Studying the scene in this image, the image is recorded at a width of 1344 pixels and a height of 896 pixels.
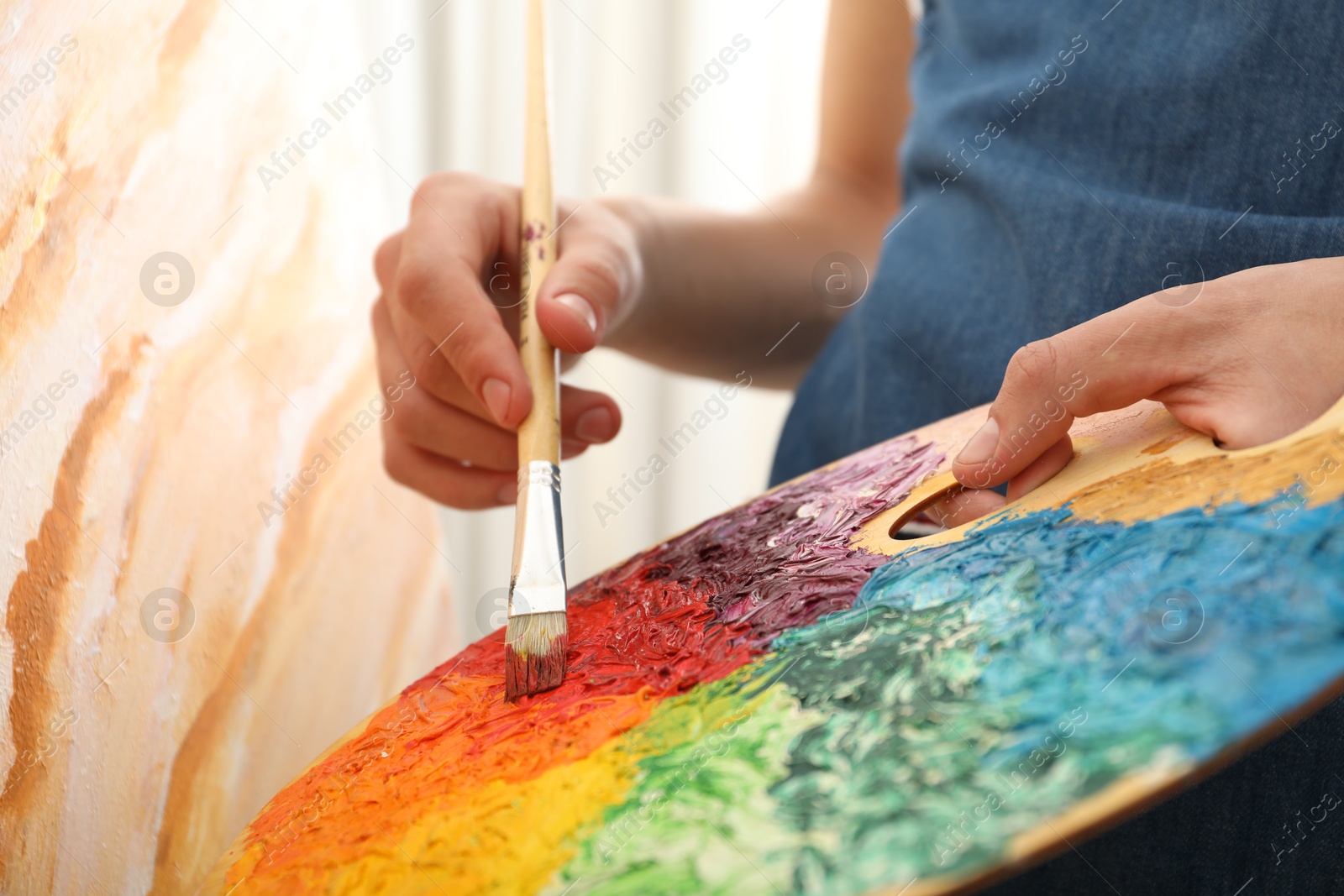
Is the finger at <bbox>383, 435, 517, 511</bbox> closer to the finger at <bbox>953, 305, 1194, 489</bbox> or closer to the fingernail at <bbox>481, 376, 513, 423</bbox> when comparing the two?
the fingernail at <bbox>481, 376, 513, 423</bbox>

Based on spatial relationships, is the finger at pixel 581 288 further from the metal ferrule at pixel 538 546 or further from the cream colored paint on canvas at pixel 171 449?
the cream colored paint on canvas at pixel 171 449

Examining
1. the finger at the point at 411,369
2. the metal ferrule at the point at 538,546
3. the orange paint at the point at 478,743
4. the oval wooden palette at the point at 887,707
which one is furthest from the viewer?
the finger at the point at 411,369

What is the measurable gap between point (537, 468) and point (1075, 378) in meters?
0.31

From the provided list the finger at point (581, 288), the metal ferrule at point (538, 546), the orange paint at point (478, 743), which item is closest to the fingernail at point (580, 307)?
the finger at point (581, 288)

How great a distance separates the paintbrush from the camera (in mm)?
471

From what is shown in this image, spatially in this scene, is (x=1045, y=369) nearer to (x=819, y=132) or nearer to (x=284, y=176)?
(x=284, y=176)

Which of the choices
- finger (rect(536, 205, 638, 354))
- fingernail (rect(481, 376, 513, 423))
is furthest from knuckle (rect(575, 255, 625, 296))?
fingernail (rect(481, 376, 513, 423))

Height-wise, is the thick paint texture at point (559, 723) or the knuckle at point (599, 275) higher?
the knuckle at point (599, 275)

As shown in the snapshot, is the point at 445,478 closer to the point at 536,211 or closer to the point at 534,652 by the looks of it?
the point at 536,211

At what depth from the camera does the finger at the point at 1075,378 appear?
0.39m

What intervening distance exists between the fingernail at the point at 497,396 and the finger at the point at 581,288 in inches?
1.9

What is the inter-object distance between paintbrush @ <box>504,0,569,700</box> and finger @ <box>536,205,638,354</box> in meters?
0.01

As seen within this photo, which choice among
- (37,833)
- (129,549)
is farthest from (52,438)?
(37,833)

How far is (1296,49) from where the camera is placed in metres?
0.54
